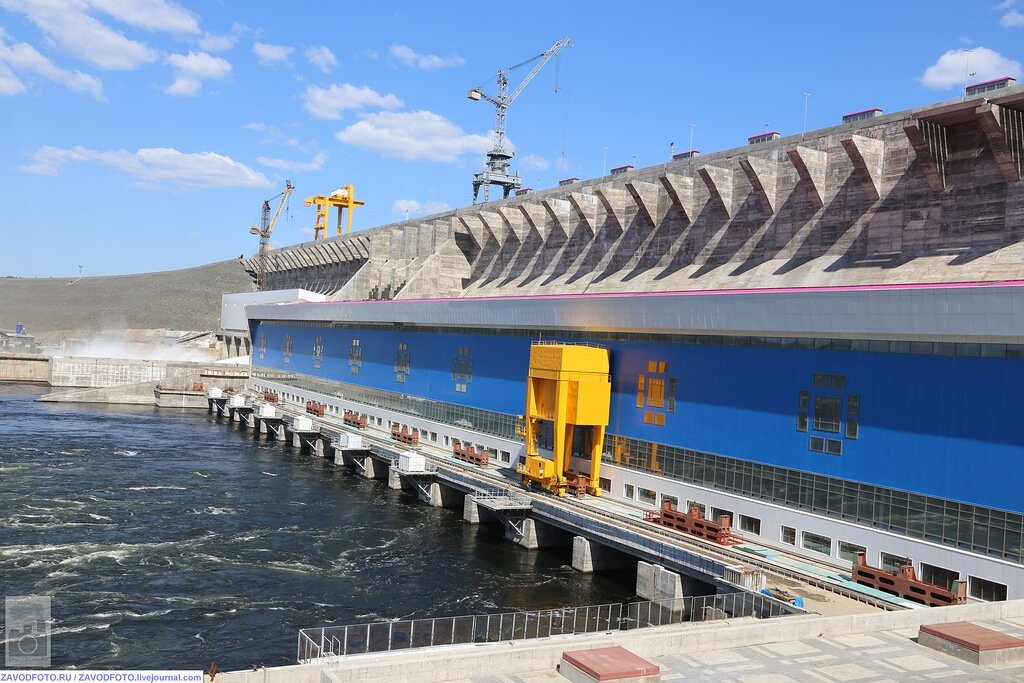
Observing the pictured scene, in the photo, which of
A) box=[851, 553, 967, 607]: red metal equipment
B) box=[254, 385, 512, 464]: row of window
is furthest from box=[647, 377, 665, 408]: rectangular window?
box=[254, 385, 512, 464]: row of window

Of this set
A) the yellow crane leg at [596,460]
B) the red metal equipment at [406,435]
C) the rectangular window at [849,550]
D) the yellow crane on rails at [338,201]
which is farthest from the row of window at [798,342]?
the yellow crane on rails at [338,201]

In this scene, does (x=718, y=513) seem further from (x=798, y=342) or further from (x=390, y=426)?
(x=390, y=426)

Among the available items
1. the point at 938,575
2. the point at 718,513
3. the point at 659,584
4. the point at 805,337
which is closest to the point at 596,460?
the point at 718,513

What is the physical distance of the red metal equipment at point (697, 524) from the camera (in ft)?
119

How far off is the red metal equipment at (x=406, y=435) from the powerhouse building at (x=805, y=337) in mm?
1102

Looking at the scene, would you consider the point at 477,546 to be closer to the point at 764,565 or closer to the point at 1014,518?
the point at 764,565

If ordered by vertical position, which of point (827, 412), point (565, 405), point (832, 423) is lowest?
point (565, 405)

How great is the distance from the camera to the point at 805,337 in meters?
35.5

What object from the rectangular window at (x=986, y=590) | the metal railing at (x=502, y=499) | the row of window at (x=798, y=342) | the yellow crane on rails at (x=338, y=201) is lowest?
the metal railing at (x=502, y=499)

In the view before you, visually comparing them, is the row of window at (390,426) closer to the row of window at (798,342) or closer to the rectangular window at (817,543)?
the row of window at (798,342)

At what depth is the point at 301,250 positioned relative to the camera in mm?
123062

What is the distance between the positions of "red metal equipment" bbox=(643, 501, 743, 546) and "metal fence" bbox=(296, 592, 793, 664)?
4.14m

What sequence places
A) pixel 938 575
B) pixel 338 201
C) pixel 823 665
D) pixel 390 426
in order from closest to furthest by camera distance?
pixel 823 665 → pixel 938 575 → pixel 390 426 → pixel 338 201

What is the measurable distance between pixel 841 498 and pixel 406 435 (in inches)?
1481
